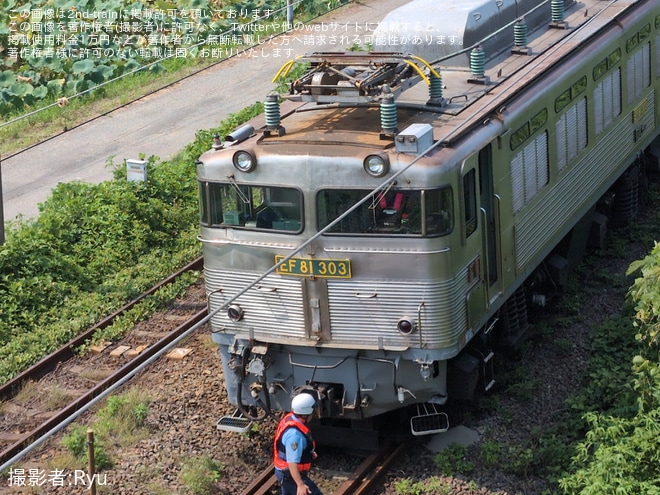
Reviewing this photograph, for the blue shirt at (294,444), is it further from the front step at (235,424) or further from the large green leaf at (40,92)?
the large green leaf at (40,92)

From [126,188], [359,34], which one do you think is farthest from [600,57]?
[359,34]

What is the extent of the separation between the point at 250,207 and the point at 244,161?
440 mm

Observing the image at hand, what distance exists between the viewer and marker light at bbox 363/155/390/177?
984cm

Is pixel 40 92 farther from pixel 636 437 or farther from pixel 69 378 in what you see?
pixel 636 437

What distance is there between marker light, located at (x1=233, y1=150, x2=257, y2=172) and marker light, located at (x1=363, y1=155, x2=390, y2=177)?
108cm

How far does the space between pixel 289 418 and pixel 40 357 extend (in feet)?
16.3

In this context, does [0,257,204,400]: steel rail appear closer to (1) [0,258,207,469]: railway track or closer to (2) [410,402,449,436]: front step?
(1) [0,258,207,469]: railway track

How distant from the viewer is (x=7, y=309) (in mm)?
14195

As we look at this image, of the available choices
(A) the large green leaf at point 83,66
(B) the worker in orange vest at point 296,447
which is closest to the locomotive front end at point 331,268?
(B) the worker in orange vest at point 296,447

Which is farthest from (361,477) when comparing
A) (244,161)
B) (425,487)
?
(244,161)

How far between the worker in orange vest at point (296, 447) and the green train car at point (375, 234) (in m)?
1.09

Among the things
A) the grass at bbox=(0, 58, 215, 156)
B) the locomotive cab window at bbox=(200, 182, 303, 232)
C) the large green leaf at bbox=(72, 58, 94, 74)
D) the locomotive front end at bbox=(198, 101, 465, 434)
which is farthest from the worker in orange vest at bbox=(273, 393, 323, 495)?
the large green leaf at bbox=(72, 58, 94, 74)

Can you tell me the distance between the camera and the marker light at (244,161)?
10320 millimetres

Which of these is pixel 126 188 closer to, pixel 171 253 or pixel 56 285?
pixel 171 253
